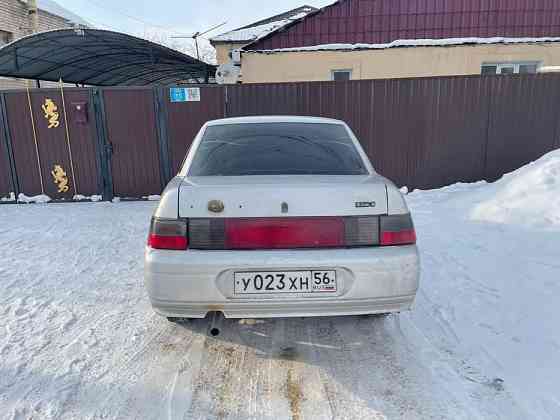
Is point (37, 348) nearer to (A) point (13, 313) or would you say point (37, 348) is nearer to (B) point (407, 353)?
(A) point (13, 313)

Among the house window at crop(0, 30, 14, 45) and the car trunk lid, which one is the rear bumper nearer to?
the car trunk lid

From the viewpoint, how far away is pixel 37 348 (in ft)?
8.36

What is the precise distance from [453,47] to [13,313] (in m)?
10.8

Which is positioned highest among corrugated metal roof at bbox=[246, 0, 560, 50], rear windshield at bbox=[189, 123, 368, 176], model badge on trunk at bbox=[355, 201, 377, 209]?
corrugated metal roof at bbox=[246, 0, 560, 50]

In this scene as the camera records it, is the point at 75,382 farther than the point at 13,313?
No

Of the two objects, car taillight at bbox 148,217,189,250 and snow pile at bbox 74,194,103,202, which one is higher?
car taillight at bbox 148,217,189,250

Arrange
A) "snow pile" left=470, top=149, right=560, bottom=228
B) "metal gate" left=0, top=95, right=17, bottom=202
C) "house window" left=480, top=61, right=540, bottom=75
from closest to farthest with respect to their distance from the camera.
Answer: "snow pile" left=470, top=149, right=560, bottom=228 → "metal gate" left=0, top=95, right=17, bottom=202 → "house window" left=480, top=61, right=540, bottom=75

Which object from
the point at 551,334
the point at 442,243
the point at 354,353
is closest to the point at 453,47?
the point at 442,243

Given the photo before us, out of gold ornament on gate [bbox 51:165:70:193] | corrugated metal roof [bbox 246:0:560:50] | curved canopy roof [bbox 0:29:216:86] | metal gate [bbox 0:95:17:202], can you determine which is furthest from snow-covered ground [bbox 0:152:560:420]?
corrugated metal roof [bbox 246:0:560:50]

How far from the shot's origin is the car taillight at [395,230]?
2.21m

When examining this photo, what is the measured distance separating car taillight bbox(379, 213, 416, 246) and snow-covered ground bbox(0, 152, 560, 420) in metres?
0.80

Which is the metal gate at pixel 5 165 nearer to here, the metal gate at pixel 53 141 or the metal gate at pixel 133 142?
the metal gate at pixel 53 141

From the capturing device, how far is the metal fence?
724 centimetres

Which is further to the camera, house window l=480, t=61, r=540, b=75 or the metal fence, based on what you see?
house window l=480, t=61, r=540, b=75
